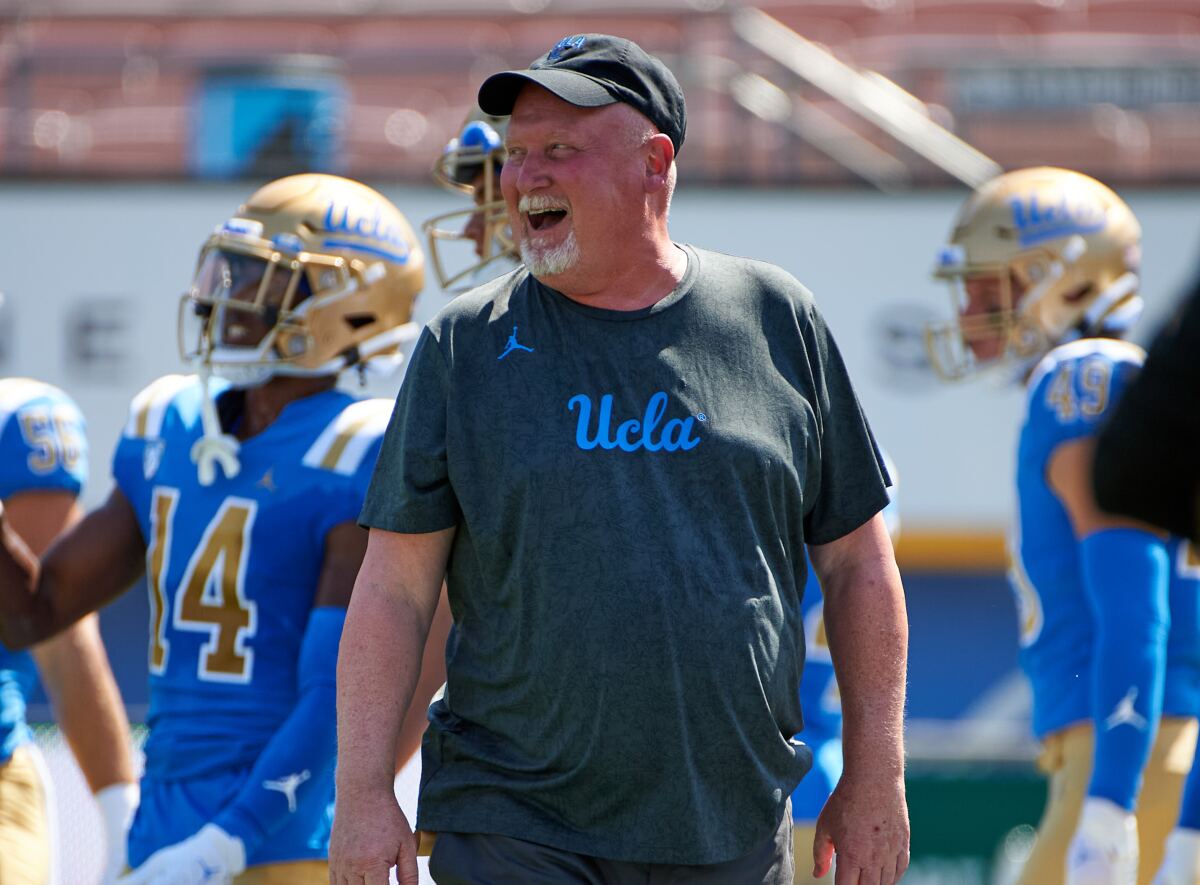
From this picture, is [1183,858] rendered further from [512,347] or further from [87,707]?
[87,707]

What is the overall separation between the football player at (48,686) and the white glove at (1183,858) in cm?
220

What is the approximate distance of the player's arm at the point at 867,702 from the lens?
2676 millimetres

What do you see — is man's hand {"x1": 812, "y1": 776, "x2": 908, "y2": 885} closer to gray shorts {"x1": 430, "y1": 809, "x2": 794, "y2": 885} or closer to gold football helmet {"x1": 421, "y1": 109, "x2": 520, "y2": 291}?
gray shorts {"x1": 430, "y1": 809, "x2": 794, "y2": 885}

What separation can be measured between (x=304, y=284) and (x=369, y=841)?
58.9 inches

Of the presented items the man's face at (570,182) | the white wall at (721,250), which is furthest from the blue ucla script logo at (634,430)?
the white wall at (721,250)

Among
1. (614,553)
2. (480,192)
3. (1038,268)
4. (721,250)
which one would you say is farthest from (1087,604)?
(721,250)

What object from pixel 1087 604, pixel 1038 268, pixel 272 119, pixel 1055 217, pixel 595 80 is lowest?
pixel 1087 604

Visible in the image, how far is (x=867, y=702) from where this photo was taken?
2.73 m

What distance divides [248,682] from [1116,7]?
1154 cm

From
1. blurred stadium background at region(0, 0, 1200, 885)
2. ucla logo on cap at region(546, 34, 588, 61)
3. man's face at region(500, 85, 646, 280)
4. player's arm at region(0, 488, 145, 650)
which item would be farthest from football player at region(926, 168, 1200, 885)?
blurred stadium background at region(0, 0, 1200, 885)

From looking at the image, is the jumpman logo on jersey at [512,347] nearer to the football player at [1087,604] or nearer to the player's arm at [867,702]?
the player's arm at [867,702]

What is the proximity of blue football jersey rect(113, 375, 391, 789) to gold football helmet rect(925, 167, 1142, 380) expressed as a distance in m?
2.06

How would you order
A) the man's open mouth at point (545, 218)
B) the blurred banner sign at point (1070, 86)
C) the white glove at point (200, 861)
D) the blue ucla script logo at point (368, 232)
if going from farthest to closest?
the blurred banner sign at point (1070, 86), the blue ucla script logo at point (368, 232), the white glove at point (200, 861), the man's open mouth at point (545, 218)

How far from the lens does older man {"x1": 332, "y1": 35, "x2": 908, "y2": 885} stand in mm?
2541
